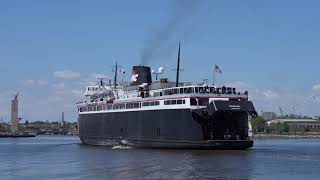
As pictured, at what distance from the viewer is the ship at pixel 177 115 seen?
8275cm

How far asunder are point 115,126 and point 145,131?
14.7 meters

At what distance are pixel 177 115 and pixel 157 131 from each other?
20.7 ft

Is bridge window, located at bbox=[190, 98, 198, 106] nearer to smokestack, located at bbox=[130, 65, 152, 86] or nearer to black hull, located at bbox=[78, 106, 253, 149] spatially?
black hull, located at bbox=[78, 106, 253, 149]

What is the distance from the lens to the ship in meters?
82.8

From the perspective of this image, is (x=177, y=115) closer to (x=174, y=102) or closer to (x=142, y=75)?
(x=174, y=102)

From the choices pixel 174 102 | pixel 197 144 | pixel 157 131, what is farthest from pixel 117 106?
pixel 197 144

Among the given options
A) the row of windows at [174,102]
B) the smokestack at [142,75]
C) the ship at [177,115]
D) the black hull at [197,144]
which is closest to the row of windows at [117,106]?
the ship at [177,115]

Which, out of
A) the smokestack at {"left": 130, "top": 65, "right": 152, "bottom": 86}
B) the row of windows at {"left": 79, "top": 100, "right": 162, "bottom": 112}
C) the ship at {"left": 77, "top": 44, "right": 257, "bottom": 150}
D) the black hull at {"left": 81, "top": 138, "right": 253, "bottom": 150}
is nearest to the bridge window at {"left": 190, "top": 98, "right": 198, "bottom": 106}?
the ship at {"left": 77, "top": 44, "right": 257, "bottom": 150}

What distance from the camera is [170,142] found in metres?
88.2

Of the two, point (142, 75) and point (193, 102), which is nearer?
point (193, 102)

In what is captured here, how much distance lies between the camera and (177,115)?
86.2 metres

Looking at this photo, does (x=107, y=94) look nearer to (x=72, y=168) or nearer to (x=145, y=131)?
(x=145, y=131)

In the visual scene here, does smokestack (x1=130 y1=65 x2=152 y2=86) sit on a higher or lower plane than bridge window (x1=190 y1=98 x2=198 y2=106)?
higher

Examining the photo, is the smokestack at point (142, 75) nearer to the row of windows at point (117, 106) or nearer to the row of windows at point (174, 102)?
the row of windows at point (117, 106)
